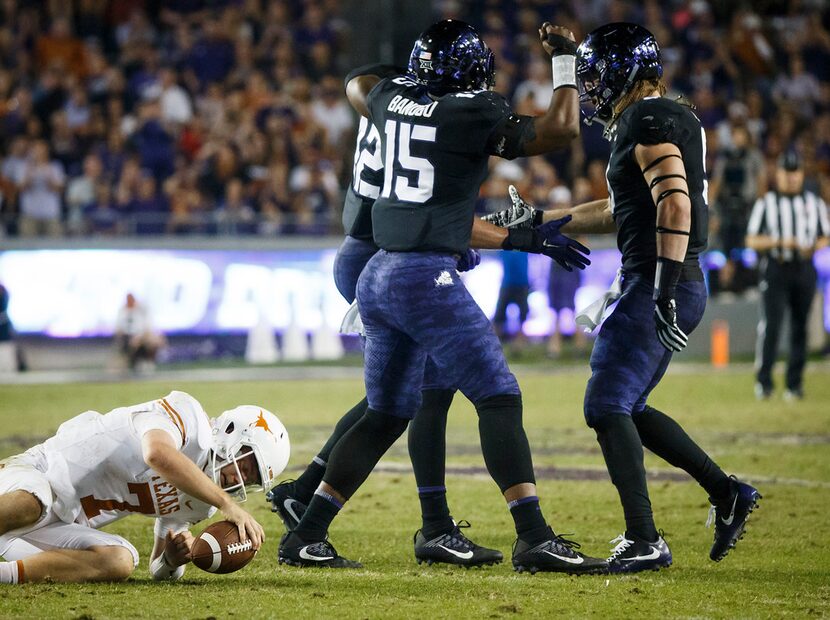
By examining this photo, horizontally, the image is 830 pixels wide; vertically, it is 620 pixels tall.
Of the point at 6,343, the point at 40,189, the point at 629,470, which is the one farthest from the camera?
the point at 40,189

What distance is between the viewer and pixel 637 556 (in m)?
4.63

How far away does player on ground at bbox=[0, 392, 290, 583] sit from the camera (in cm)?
436

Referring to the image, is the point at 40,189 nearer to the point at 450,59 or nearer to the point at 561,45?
the point at 450,59

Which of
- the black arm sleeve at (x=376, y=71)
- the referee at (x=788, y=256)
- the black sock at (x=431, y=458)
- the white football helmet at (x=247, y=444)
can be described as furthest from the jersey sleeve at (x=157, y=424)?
the referee at (x=788, y=256)

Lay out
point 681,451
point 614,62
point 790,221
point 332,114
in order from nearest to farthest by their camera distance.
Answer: point 614,62 → point 681,451 → point 790,221 → point 332,114

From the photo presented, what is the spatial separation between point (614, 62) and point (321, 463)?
201cm

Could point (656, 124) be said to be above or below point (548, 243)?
above

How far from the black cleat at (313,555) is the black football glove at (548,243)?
1.31 meters

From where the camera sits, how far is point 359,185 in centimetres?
520

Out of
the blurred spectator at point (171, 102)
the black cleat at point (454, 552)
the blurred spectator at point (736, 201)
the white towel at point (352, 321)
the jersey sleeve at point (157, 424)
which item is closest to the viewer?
the jersey sleeve at point (157, 424)

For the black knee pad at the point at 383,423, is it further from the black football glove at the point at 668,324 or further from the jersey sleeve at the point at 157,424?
the black football glove at the point at 668,324

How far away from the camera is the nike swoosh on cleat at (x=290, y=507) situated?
5.21m

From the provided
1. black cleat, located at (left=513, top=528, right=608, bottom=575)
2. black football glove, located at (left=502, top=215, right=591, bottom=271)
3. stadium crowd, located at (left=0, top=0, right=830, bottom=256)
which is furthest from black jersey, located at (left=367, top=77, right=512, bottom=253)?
stadium crowd, located at (left=0, top=0, right=830, bottom=256)

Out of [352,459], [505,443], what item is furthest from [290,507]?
[505,443]
